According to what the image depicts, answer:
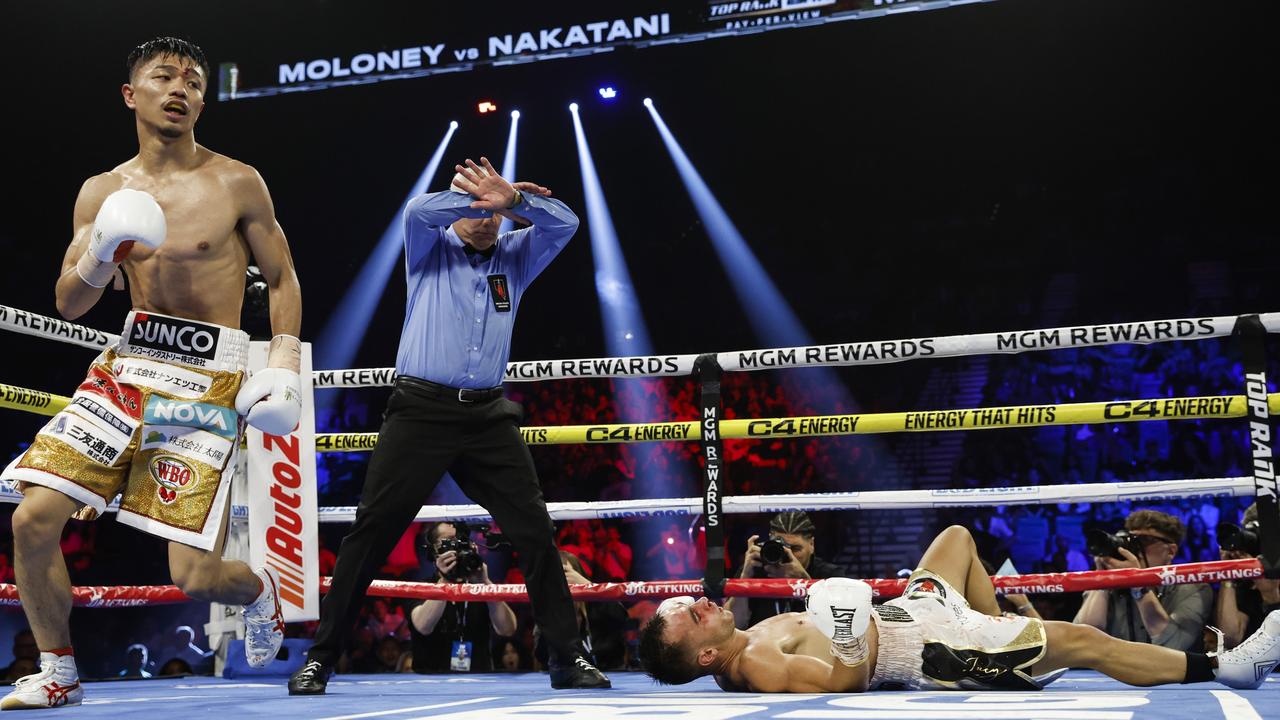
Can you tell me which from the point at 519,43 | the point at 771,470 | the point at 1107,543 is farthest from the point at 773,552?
the point at 519,43

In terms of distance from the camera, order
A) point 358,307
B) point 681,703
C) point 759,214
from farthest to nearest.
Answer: point 358,307 < point 759,214 < point 681,703

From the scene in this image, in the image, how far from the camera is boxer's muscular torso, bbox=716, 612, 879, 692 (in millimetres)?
2285

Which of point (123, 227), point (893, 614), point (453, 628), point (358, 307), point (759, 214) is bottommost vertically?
point (453, 628)

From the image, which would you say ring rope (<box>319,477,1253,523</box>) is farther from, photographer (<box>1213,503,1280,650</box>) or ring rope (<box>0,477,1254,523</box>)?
photographer (<box>1213,503,1280,650</box>)

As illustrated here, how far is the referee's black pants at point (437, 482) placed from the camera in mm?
2454

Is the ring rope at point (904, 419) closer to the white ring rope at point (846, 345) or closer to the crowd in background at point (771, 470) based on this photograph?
the white ring rope at point (846, 345)

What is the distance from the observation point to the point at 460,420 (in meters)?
2.53

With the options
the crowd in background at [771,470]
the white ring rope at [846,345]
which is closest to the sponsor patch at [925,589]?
the white ring rope at [846,345]

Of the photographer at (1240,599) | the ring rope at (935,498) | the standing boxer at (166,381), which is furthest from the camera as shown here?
the photographer at (1240,599)

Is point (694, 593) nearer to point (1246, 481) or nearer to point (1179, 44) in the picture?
point (1246, 481)

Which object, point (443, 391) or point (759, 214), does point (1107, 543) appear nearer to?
point (443, 391)

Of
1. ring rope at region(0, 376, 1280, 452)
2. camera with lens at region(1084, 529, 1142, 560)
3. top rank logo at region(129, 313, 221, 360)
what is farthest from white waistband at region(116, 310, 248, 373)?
camera with lens at region(1084, 529, 1142, 560)

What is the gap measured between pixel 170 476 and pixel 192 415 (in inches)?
5.0

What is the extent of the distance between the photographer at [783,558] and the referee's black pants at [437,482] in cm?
79
